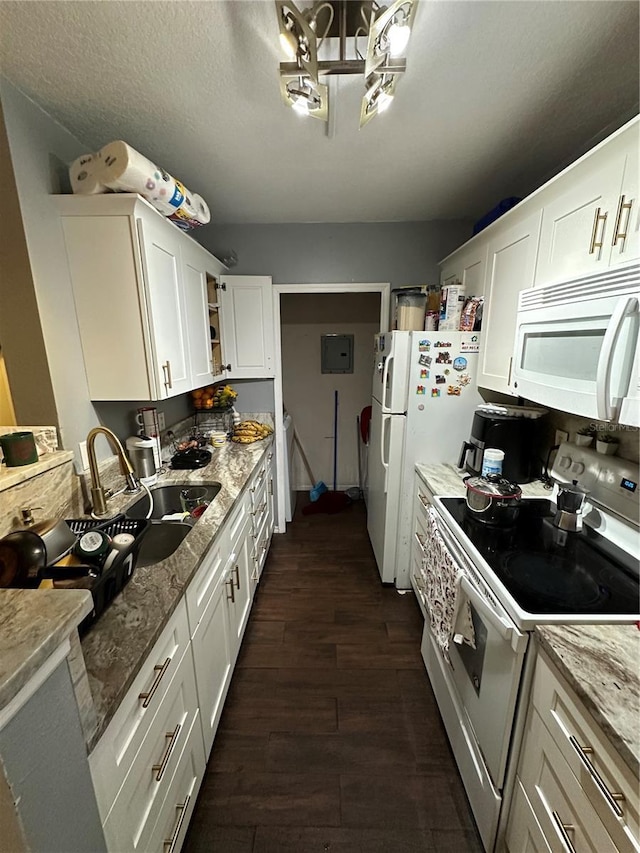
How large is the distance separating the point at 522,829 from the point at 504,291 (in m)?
1.96

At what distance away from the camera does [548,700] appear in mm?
844

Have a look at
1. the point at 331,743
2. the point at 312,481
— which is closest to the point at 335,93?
the point at 331,743

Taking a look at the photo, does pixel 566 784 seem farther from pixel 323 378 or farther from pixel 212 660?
pixel 323 378

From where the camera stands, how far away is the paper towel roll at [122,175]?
1255mm

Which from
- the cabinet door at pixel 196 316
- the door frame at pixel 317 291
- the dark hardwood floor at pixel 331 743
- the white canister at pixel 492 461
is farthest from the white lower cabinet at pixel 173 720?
the door frame at pixel 317 291

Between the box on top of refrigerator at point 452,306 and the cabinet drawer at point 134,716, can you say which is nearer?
the cabinet drawer at point 134,716

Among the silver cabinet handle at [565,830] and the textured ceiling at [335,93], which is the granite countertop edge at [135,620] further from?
the textured ceiling at [335,93]

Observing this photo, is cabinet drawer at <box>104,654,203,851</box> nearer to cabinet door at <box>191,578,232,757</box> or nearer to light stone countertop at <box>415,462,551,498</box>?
cabinet door at <box>191,578,232,757</box>

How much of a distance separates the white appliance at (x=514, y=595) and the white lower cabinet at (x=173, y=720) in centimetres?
94

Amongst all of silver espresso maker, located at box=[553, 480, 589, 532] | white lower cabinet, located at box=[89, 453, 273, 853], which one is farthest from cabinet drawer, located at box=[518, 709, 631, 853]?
white lower cabinet, located at box=[89, 453, 273, 853]

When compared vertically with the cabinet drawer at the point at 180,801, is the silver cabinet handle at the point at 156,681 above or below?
above

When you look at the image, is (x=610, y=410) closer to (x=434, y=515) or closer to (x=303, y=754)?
(x=434, y=515)

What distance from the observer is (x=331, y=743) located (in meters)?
1.43

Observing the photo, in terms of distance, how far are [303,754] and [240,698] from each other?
1.26 feet
